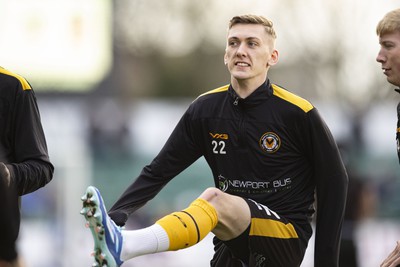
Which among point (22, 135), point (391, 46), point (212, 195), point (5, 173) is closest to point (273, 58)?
point (391, 46)

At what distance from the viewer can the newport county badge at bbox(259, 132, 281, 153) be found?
21.5 feet

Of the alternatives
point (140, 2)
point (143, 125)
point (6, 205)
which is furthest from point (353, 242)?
point (140, 2)

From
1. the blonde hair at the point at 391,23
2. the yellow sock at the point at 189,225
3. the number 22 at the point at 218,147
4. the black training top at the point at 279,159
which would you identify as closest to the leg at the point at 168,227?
the yellow sock at the point at 189,225

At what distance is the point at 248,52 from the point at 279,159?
0.71m

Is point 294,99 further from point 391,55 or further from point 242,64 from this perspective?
point 391,55

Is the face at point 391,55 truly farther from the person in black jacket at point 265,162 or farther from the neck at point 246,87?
the neck at point 246,87

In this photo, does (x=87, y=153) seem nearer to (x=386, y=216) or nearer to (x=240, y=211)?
(x=386, y=216)

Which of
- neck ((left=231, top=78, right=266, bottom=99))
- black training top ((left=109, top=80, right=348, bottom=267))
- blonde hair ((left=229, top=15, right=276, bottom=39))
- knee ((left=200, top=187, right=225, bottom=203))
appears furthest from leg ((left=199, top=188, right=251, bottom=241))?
blonde hair ((left=229, top=15, right=276, bottom=39))

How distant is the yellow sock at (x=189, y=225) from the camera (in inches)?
238

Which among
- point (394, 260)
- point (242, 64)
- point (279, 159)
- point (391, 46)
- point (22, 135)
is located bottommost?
point (394, 260)

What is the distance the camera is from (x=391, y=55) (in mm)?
6336

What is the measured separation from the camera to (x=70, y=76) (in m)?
20.5

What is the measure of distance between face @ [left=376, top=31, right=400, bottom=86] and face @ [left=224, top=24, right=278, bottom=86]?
739 millimetres

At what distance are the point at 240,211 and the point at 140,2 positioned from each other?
27.9 meters
